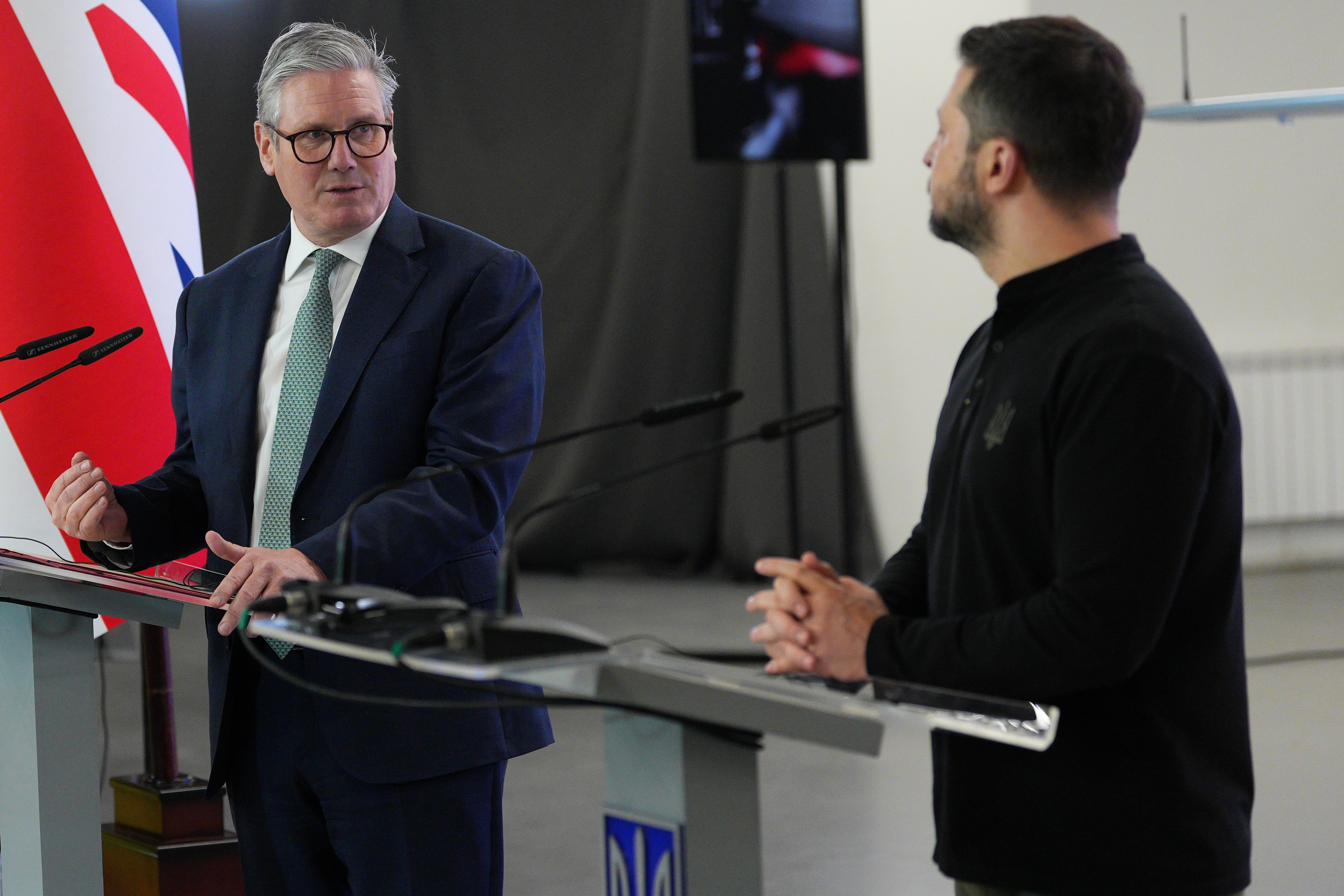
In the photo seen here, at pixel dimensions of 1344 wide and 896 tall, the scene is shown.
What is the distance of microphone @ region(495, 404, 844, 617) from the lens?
1188mm

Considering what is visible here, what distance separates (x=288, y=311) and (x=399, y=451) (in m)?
0.29

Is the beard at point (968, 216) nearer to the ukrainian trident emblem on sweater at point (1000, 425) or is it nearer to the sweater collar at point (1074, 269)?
the sweater collar at point (1074, 269)

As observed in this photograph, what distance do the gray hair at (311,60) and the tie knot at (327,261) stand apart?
0.18 metres

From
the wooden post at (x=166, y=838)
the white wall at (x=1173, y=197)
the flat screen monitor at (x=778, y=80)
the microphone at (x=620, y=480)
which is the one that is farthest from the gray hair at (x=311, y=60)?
the white wall at (x=1173, y=197)

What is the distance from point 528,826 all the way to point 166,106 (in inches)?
71.4

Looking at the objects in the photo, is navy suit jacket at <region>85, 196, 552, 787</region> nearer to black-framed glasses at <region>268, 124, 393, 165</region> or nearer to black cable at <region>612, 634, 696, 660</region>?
black-framed glasses at <region>268, 124, 393, 165</region>

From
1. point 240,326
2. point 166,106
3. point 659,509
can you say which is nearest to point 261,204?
point 659,509

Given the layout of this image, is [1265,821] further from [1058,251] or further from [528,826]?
[1058,251]

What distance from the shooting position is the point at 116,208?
2.77 meters

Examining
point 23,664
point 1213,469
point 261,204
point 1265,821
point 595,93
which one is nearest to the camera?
point 1213,469

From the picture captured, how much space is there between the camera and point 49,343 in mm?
1888

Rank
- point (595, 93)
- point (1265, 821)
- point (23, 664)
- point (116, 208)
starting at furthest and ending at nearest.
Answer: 1. point (595, 93)
2. point (1265, 821)
3. point (116, 208)
4. point (23, 664)

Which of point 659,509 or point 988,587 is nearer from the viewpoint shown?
point 988,587

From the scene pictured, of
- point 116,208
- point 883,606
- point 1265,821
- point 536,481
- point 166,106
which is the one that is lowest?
point 1265,821
